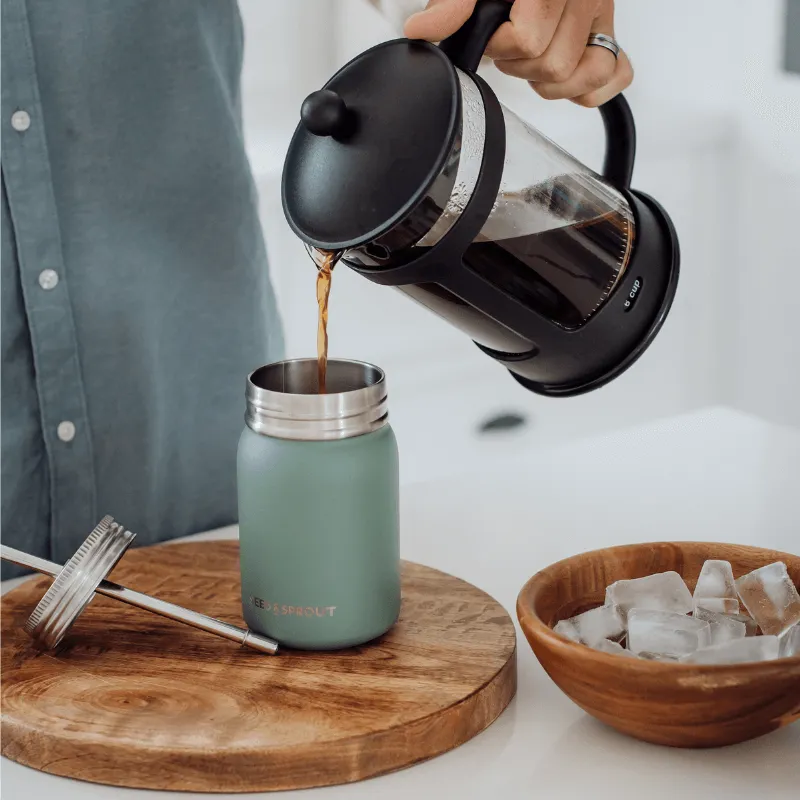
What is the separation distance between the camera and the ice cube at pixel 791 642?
83cm

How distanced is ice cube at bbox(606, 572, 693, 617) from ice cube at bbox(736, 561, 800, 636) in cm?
4

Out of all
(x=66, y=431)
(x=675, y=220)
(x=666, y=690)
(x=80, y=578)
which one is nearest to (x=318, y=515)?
(x=80, y=578)

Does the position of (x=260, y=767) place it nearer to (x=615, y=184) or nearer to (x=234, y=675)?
(x=234, y=675)

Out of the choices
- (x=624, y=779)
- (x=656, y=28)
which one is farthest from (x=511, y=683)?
(x=656, y=28)

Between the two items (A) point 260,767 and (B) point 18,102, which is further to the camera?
(B) point 18,102

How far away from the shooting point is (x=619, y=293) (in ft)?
3.22

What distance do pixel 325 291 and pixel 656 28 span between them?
293cm

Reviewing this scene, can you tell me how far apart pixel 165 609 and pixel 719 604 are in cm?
44

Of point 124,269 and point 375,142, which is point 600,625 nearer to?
point 375,142

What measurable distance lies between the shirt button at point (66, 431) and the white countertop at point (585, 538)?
0.37m

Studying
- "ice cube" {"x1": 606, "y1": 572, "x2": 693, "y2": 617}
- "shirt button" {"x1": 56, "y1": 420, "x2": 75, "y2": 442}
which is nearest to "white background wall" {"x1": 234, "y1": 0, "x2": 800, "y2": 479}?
"shirt button" {"x1": 56, "y1": 420, "x2": 75, "y2": 442}

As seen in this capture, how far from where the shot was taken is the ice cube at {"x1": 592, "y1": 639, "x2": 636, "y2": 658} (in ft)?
2.71

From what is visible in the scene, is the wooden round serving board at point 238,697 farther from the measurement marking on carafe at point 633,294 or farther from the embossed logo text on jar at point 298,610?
the measurement marking on carafe at point 633,294

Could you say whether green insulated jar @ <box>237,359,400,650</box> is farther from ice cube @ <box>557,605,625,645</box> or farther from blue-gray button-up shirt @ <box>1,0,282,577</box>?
blue-gray button-up shirt @ <box>1,0,282,577</box>
